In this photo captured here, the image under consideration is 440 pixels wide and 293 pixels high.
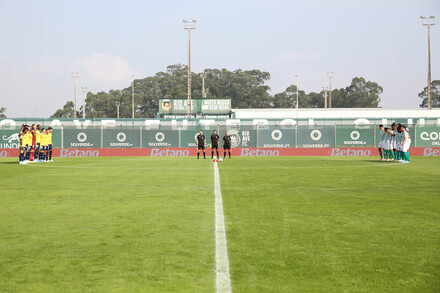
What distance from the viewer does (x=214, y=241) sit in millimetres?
6555

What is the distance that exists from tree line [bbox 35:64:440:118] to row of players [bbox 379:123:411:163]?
106 metres

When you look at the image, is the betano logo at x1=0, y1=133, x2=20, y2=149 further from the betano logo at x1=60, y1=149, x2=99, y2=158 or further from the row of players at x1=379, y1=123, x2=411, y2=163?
the row of players at x1=379, y1=123, x2=411, y2=163

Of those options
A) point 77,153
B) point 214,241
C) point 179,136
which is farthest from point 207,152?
point 214,241

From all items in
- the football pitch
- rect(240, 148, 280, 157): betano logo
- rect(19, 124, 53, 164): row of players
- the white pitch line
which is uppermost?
rect(19, 124, 53, 164): row of players

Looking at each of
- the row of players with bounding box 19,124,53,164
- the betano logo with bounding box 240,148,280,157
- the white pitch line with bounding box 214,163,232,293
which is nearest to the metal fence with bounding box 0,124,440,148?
the betano logo with bounding box 240,148,280,157

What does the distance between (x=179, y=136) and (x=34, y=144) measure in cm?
1505

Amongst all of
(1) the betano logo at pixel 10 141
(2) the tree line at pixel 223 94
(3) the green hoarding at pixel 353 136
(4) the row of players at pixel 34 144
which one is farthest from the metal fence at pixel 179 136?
(2) the tree line at pixel 223 94

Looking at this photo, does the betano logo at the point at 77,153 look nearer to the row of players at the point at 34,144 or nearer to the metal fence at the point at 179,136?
the metal fence at the point at 179,136

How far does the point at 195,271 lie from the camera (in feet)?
16.8

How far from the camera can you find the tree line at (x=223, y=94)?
134 meters

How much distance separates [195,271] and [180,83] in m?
143

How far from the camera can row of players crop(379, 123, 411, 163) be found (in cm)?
2612

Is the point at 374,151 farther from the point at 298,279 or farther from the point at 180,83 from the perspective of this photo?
the point at 180,83

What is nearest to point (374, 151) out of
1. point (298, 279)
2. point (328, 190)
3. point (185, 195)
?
point (328, 190)
